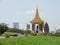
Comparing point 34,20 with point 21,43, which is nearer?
point 21,43

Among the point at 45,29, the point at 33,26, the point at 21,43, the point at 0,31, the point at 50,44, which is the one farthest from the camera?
the point at 45,29

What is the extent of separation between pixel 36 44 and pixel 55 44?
1580 mm

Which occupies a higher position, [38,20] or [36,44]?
[38,20]

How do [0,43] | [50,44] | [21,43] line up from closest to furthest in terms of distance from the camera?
[0,43], [21,43], [50,44]

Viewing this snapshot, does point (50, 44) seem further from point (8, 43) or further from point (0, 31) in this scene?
point (0, 31)

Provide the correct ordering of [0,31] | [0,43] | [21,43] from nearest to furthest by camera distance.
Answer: [0,43]
[21,43]
[0,31]

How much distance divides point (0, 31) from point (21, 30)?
1820cm

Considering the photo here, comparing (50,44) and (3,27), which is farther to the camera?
(3,27)

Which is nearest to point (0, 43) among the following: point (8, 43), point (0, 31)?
point (8, 43)

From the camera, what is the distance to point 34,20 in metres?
53.0

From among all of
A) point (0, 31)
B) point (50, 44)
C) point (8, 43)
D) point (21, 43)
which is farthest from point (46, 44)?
point (0, 31)

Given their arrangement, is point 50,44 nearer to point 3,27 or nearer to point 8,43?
point 8,43

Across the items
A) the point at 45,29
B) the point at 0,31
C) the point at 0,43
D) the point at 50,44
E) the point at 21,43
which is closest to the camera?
the point at 0,43

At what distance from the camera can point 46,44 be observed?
12.8 meters
